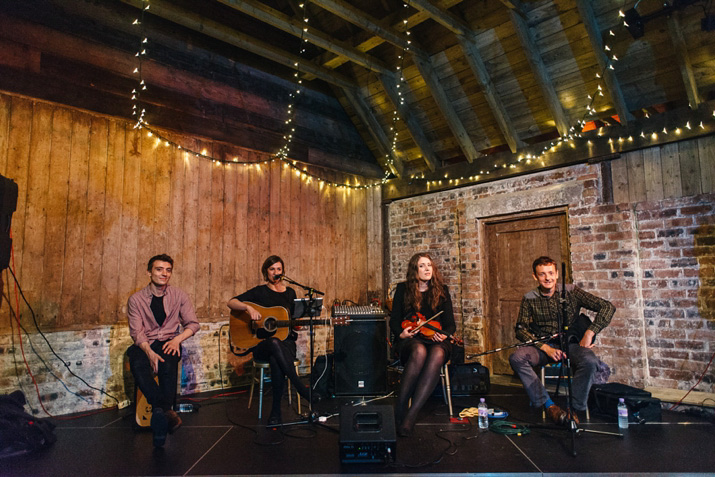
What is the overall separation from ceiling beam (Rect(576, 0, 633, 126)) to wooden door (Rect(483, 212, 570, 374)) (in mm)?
1169

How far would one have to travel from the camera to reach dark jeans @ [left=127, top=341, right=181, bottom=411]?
3279mm

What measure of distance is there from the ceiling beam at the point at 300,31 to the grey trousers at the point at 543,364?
11.6 ft

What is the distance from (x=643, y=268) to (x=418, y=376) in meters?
2.46

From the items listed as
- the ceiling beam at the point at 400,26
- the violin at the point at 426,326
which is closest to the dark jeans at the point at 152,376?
the violin at the point at 426,326

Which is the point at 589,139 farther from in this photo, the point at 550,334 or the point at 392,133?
the point at 392,133

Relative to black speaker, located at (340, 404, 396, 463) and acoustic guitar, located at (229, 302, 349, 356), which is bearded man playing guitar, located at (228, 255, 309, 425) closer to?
acoustic guitar, located at (229, 302, 349, 356)

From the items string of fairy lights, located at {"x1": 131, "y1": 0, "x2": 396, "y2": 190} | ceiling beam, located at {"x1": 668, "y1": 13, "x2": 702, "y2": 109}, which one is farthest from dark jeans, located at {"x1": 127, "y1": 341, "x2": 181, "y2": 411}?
ceiling beam, located at {"x1": 668, "y1": 13, "x2": 702, "y2": 109}

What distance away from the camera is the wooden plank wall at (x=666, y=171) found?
3842 mm

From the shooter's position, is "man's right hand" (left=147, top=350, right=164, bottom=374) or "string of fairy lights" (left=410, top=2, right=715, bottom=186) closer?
"man's right hand" (left=147, top=350, right=164, bottom=374)

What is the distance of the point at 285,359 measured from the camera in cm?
346

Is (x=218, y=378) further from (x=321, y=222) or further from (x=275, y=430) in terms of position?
(x=321, y=222)

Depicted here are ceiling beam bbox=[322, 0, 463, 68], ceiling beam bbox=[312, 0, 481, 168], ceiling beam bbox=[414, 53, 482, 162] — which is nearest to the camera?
ceiling beam bbox=[312, 0, 481, 168]

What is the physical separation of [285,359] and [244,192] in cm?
238

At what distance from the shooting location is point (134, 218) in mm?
4316
